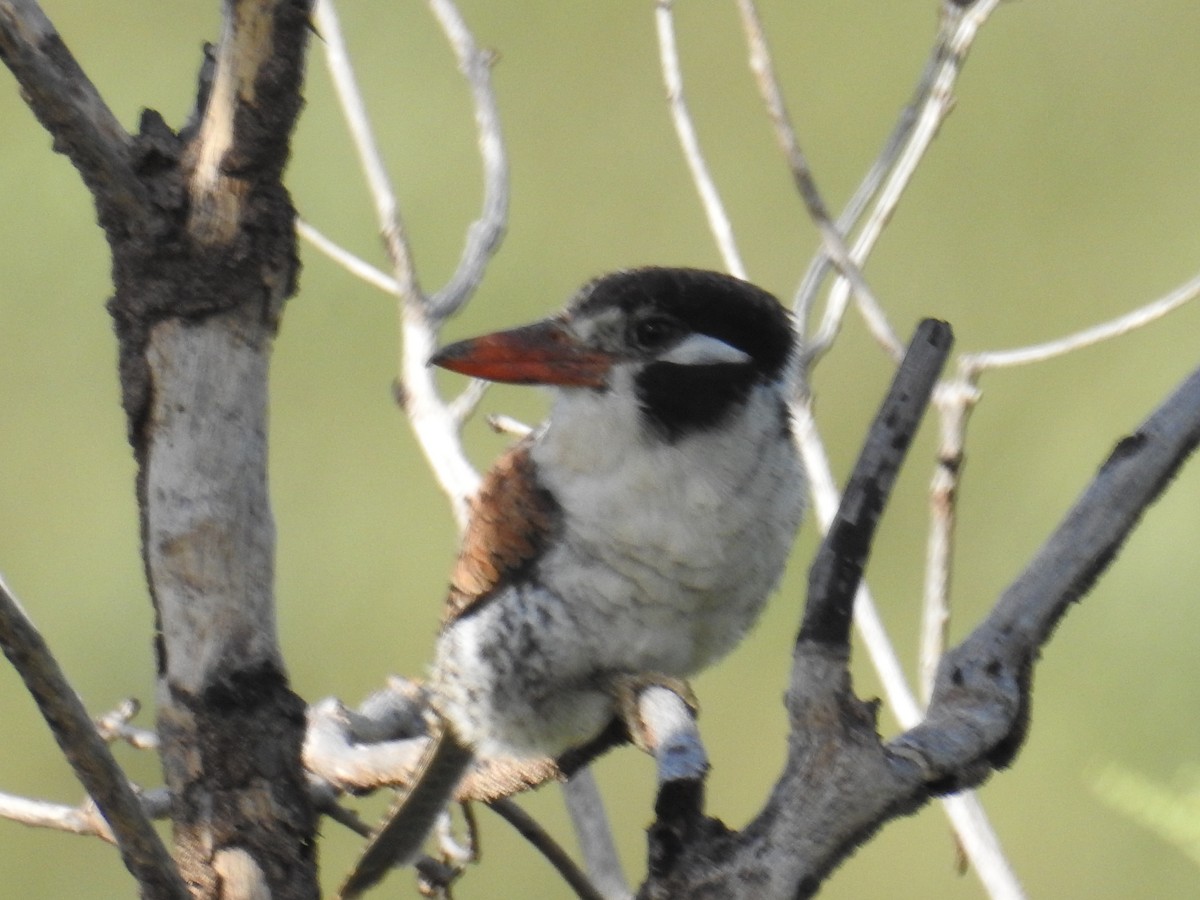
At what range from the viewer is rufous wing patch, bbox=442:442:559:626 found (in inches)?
74.5

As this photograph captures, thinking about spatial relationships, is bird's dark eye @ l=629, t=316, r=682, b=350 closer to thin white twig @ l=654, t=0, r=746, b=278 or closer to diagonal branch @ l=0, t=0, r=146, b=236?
thin white twig @ l=654, t=0, r=746, b=278

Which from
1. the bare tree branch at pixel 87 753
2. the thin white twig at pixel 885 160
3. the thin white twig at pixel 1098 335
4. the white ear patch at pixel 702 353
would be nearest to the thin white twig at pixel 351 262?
the thin white twig at pixel 885 160

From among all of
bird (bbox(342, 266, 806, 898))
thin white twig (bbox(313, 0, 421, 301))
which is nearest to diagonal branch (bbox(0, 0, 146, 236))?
bird (bbox(342, 266, 806, 898))

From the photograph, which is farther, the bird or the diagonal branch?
the bird

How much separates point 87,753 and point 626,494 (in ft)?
2.37

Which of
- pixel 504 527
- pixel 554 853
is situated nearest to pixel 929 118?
pixel 504 527

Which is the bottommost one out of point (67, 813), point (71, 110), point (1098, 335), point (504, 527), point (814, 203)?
point (67, 813)

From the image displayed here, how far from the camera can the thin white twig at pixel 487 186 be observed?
233 cm

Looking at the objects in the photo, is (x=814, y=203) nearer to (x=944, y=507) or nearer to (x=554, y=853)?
(x=944, y=507)

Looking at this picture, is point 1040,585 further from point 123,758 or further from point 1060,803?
point 123,758

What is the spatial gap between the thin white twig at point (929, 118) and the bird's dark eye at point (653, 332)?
37 cm

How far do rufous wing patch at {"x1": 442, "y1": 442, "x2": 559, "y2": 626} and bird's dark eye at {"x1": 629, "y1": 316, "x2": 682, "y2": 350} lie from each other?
0.64 feet

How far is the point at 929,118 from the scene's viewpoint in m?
2.26

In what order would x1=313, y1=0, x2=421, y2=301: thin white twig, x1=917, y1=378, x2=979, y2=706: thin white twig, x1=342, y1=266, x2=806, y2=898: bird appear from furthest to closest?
x1=313, y1=0, x2=421, y2=301: thin white twig → x1=917, y1=378, x2=979, y2=706: thin white twig → x1=342, y1=266, x2=806, y2=898: bird
